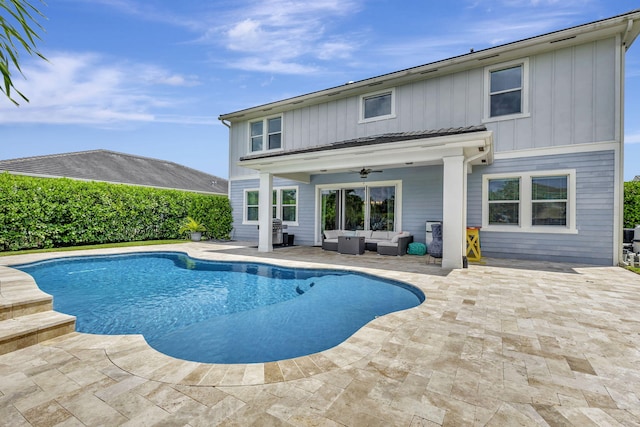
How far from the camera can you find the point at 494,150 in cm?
875

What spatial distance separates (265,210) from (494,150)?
737 cm

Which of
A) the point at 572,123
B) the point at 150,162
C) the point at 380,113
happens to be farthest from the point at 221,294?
the point at 150,162

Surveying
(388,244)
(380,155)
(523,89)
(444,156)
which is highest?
(523,89)

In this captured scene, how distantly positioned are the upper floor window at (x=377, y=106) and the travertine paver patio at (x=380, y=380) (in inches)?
331

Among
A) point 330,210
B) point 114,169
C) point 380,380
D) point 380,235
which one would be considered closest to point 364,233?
point 380,235

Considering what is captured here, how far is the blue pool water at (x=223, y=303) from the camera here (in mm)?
3463

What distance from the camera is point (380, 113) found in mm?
10758

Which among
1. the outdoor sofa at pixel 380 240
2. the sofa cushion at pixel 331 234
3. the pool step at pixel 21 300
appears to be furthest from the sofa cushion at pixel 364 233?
the pool step at pixel 21 300

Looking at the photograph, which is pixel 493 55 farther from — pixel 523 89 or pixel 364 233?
pixel 364 233

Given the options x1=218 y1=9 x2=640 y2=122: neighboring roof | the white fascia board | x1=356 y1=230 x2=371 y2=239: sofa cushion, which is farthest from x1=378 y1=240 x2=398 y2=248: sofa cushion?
x1=218 y1=9 x2=640 y2=122: neighboring roof

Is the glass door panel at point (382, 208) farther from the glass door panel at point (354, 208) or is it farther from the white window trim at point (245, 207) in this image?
the white window trim at point (245, 207)

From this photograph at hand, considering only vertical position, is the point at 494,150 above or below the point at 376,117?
below

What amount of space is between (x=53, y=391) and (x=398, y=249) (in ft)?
27.6

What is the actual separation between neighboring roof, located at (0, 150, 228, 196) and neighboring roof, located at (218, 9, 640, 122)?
11453 mm
